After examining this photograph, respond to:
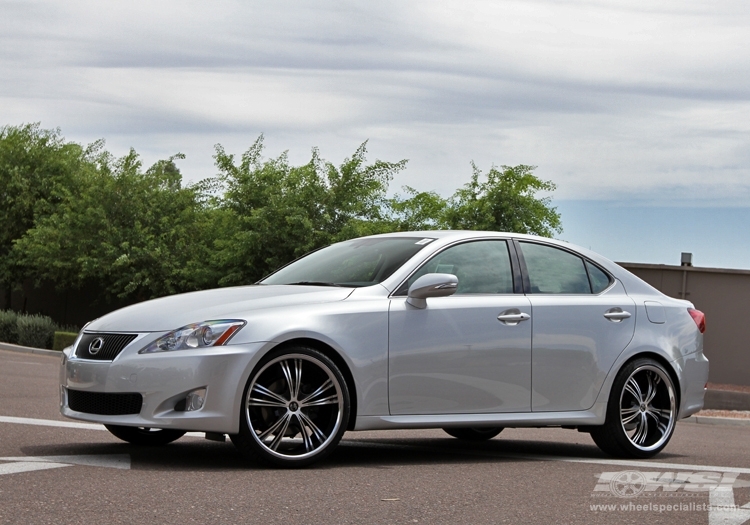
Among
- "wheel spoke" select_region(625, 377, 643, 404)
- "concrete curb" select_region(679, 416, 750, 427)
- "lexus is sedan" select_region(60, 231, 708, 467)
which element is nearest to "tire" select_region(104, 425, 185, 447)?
"lexus is sedan" select_region(60, 231, 708, 467)

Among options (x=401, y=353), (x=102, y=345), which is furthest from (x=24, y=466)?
(x=401, y=353)

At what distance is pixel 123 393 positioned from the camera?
6.90 m

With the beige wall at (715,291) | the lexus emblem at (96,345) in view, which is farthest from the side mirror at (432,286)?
the beige wall at (715,291)

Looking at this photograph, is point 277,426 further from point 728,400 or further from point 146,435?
point 728,400

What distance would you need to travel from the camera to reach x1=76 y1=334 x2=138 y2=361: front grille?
702 cm

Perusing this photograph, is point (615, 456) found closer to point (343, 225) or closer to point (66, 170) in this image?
point (343, 225)

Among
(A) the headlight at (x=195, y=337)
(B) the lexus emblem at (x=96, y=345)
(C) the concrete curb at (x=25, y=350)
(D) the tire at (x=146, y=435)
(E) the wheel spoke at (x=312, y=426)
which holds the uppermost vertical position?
(A) the headlight at (x=195, y=337)

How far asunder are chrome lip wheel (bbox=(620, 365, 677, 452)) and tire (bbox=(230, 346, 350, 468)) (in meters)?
2.61

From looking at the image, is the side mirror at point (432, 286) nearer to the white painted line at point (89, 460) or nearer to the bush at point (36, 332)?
the white painted line at point (89, 460)

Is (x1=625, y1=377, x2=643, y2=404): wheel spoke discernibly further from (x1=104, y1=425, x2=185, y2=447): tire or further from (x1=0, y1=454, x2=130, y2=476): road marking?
(x1=0, y1=454, x2=130, y2=476): road marking

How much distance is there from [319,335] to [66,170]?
1440 inches

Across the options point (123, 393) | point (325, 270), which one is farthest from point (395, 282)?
point (123, 393)

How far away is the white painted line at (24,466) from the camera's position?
6.41 meters

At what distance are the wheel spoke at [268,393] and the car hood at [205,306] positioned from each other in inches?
17.9
